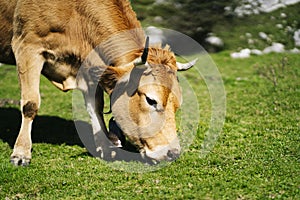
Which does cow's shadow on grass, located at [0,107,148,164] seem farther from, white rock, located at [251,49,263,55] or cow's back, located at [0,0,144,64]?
white rock, located at [251,49,263,55]

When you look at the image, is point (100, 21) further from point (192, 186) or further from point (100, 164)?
point (192, 186)

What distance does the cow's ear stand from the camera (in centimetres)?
752

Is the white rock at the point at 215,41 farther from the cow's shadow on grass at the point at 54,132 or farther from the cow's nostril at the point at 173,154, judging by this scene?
the cow's nostril at the point at 173,154

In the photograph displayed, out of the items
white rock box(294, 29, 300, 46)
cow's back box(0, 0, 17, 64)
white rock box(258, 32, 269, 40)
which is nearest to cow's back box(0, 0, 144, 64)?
cow's back box(0, 0, 17, 64)

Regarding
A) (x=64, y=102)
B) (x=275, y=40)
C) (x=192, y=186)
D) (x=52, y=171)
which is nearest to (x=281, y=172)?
(x=192, y=186)

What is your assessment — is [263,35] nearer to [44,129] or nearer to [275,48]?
[275,48]

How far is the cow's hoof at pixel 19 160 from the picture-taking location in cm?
792

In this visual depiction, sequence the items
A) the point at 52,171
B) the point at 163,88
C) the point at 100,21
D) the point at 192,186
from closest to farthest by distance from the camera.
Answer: the point at 192,186
the point at 163,88
the point at 52,171
the point at 100,21

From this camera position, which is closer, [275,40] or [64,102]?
[64,102]

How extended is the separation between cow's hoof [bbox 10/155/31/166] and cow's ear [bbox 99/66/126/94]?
1.81 m

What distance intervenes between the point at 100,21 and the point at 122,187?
3.02m

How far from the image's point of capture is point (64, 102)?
1335cm

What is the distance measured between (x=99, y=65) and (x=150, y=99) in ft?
4.39

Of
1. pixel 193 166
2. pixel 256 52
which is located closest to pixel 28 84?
pixel 193 166
